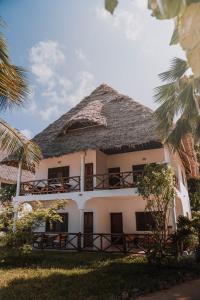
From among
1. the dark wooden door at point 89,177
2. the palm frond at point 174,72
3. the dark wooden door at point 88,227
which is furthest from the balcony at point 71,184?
the palm frond at point 174,72

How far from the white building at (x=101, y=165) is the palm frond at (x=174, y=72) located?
3.62m

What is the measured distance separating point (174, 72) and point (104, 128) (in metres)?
6.47

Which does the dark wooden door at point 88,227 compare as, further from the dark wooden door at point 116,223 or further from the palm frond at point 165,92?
the palm frond at point 165,92

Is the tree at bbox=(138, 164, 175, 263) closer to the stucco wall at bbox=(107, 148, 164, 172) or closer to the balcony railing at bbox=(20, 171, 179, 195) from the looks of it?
the balcony railing at bbox=(20, 171, 179, 195)

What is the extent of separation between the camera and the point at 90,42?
6.59m

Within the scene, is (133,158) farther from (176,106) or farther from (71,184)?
(176,106)

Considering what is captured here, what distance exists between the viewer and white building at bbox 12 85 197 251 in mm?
13961

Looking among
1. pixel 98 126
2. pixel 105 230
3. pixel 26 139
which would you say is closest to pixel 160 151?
pixel 98 126

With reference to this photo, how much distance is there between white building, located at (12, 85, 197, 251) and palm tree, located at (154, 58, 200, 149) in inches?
94.3

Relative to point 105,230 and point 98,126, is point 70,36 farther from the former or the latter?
point 105,230

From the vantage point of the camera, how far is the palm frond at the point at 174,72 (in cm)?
973

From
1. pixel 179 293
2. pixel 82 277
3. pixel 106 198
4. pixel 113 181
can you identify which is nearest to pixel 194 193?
pixel 113 181

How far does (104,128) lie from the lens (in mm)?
15594

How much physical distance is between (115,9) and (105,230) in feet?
50.5
